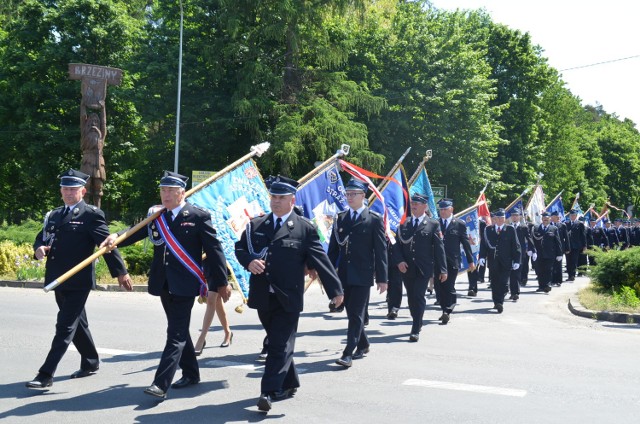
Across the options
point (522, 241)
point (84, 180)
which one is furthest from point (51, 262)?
point (522, 241)

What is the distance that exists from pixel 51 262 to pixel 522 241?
13.5 m

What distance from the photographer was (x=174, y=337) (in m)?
6.58

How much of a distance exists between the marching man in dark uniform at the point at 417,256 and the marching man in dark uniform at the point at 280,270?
3751mm

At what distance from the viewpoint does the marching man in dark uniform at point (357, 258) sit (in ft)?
27.9

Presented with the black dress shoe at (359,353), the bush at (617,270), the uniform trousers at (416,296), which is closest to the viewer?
the black dress shoe at (359,353)

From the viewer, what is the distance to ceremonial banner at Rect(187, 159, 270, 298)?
358 inches

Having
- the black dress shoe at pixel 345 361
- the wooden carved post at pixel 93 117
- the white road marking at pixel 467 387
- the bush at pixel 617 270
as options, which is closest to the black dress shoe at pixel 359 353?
the black dress shoe at pixel 345 361

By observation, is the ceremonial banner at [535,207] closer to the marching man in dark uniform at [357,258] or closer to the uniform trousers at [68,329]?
the marching man in dark uniform at [357,258]

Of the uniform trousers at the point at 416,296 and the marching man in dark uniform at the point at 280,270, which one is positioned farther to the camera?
the uniform trousers at the point at 416,296

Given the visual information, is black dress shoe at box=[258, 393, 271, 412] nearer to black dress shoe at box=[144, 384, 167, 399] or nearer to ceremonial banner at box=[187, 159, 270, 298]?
black dress shoe at box=[144, 384, 167, 399]

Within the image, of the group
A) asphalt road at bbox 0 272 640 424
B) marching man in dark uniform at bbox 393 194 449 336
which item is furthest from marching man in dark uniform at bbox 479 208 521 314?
marching man in dark uniform at bbox 393 194 449 336

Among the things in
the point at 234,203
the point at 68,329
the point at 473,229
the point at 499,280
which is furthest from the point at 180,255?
the point at 473,229

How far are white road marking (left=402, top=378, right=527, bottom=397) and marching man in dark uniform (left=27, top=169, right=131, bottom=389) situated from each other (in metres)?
3.04

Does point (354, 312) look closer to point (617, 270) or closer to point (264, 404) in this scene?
Result: point (264, 404)
